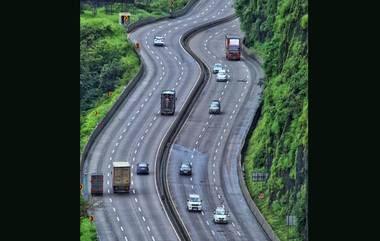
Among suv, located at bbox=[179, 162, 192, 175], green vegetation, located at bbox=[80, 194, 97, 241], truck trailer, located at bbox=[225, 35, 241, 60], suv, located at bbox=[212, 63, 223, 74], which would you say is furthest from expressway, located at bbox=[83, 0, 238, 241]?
truck trailer, located at bbox=[225, 35, 241, 60]

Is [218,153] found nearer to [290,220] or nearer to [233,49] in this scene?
[290,220]

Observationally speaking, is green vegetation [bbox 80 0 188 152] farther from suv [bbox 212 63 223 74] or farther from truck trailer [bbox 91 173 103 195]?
truck trailer [bbox 91 173 103 195]

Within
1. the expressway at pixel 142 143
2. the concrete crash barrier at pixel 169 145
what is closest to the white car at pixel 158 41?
the expressway at pixel 142 143

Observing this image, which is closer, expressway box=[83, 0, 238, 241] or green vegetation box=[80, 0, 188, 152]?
expressway box=[83, 0, 238, 241]

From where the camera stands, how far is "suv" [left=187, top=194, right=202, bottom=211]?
124494 mm

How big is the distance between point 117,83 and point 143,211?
49.7m

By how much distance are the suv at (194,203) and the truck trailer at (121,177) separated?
698cm

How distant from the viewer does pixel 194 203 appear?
125 meters

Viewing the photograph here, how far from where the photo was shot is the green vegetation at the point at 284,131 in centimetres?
11881

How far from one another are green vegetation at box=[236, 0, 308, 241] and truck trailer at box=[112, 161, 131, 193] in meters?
10.8

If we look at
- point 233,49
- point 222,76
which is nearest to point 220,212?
point 222,76

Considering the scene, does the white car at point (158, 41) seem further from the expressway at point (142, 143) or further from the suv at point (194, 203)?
the suv at point (194, 203)
